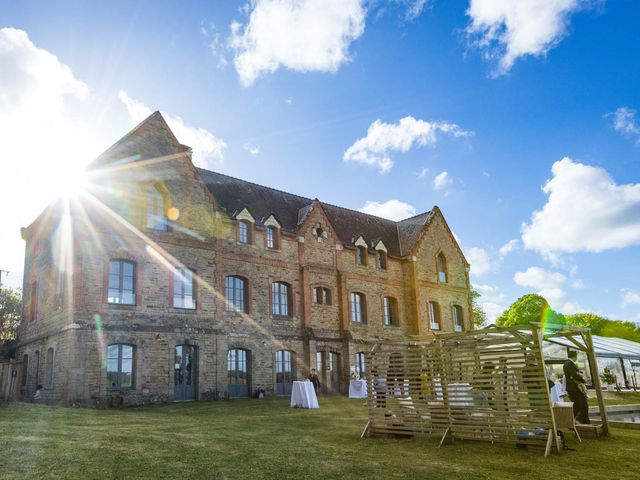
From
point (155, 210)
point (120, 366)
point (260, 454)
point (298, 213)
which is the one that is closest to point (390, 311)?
point (298, 213)

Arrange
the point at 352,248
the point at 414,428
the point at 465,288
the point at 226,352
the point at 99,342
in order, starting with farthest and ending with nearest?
the point at 465,288
the point at 352,248
the point at 226,352
the point at 99,342
the point at 414,428

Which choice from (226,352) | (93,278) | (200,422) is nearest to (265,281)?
(226,352)

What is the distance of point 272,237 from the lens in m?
27.5

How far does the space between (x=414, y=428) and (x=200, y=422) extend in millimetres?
6221

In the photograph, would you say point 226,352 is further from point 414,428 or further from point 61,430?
point 414,428

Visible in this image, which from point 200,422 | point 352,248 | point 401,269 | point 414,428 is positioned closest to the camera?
point 414,428

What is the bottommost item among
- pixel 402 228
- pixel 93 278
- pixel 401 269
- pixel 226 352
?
pixel 226 352

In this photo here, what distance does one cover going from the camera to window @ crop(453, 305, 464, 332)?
36156 mm

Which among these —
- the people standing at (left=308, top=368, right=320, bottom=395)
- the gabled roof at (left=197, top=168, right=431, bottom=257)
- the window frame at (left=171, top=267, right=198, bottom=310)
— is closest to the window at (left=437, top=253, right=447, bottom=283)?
the gabled roof at (left=197, top=168, right=431, bottom=257)

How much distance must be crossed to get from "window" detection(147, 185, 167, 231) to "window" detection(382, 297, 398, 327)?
15.0 m

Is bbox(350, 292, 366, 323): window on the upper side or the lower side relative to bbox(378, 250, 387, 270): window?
lower

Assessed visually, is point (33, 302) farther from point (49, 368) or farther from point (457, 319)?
point (457, 319)

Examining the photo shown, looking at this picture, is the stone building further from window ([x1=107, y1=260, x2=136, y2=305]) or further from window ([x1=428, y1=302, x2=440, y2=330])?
window ([x1=428, y1=302, x2=440, y2=330])

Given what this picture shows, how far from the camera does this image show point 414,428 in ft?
36.4
